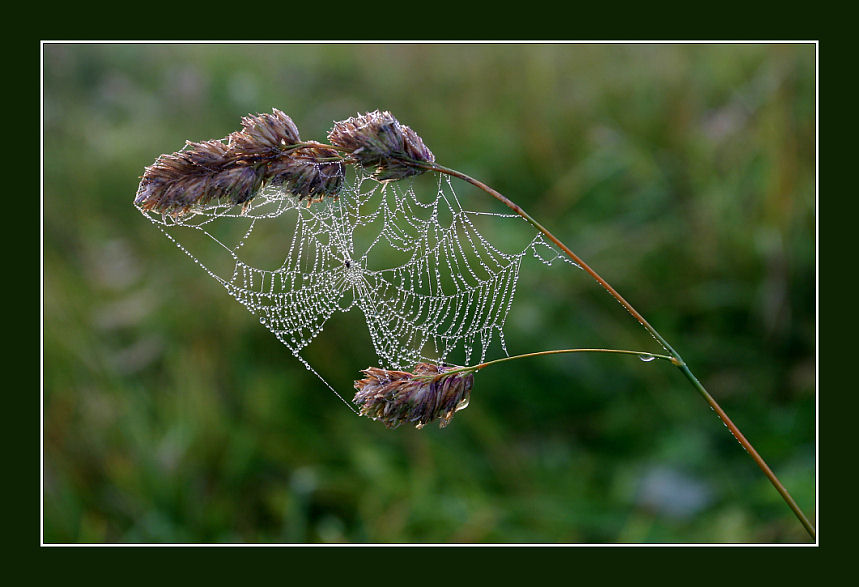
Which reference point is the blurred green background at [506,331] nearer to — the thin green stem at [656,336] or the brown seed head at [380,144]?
the thin green stem at [656,336]

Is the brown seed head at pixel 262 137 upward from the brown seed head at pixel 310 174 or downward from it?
upward

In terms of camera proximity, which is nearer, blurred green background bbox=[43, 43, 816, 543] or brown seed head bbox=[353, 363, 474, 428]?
brown seed head bbox=[353, 363, 474, 428]

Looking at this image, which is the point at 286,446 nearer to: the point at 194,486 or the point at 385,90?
the point at 194,486

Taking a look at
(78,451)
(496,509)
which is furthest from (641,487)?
Result: (78,451)

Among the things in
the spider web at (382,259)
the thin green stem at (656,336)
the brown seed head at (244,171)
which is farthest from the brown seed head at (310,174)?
the spider web at (382,259)

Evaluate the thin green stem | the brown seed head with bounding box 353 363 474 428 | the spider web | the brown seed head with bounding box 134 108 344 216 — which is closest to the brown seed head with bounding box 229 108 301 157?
the brown seed head with bounding box 134 108 344 216

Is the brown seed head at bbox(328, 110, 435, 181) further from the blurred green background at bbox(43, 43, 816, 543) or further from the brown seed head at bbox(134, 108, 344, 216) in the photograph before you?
the blurred green background at bbox(43, 43, 816, 543)
